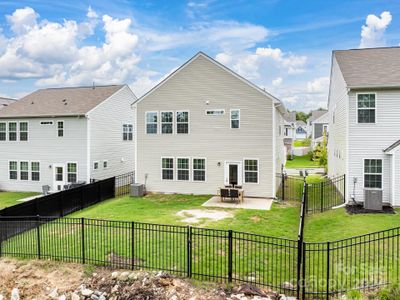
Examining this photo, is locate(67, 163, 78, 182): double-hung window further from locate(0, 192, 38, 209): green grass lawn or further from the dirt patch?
the dirt patch

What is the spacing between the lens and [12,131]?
2111cm

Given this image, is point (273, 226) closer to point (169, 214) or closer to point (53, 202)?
point (169, 214)

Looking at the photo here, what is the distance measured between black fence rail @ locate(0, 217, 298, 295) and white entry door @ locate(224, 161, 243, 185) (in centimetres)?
793

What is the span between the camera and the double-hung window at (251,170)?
16.7m

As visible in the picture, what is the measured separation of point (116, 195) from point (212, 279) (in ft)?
42.3

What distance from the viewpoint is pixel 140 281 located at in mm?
7262

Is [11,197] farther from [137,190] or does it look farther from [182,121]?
[182,121]

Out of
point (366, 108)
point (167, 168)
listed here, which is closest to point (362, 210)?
point (366, 108)


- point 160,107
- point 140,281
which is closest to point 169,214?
point 140,281

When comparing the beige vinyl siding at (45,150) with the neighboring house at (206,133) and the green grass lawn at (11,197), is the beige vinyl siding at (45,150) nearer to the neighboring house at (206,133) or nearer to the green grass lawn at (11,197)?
the green grass lawn at (11,197)

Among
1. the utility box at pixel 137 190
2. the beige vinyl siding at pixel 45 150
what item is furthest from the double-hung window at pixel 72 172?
the utility box at pixel 137 190

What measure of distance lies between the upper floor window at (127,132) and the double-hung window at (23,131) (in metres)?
6.53

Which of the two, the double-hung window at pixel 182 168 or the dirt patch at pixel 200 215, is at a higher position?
the double-hung window at pixel 182 168

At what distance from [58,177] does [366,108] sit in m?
18.3
